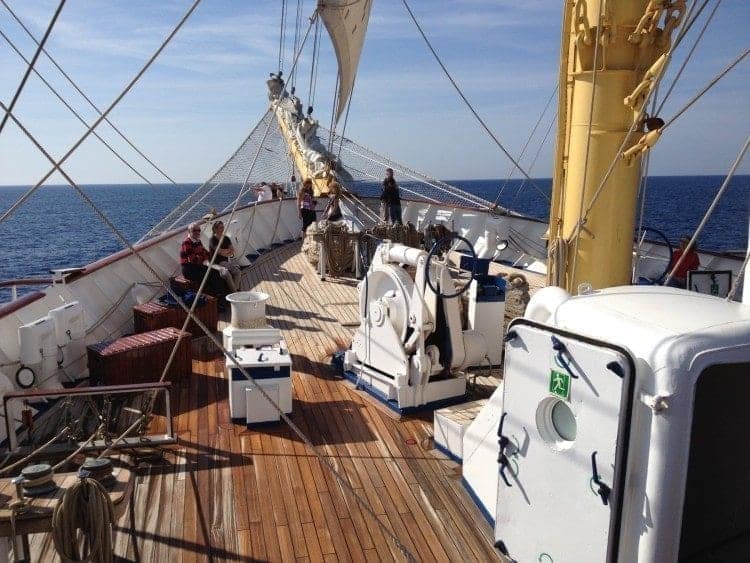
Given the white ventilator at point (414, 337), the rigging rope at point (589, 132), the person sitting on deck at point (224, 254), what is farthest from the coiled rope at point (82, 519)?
the person sitting on deck at point (224, 254)

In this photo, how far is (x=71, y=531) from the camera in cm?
274

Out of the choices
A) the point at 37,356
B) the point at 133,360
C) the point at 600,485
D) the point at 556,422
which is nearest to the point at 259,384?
the point at 133,360

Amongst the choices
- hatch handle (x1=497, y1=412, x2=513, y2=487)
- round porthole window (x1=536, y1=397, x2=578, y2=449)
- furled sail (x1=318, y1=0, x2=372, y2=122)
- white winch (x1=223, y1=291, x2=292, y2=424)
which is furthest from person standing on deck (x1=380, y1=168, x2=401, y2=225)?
round porthole window (x1=536, y1=397, x2=578, y2=449)

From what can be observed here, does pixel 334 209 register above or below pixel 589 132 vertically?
below

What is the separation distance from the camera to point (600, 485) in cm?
223

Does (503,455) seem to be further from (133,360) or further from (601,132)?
(133,360)

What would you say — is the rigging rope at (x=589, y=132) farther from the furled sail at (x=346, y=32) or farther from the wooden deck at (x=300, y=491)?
the furled sail at (x=346, y=32)

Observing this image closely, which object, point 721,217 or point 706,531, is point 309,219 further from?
point 721,217

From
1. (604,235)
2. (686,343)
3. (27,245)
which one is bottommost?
(27,245)

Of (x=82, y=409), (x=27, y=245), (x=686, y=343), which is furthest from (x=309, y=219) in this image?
(x=27, y=245)

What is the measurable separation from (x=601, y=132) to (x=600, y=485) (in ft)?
8.33

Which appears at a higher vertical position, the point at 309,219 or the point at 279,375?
the point at 309,219

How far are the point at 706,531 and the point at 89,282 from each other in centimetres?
624

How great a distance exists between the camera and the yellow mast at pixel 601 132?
371cm
